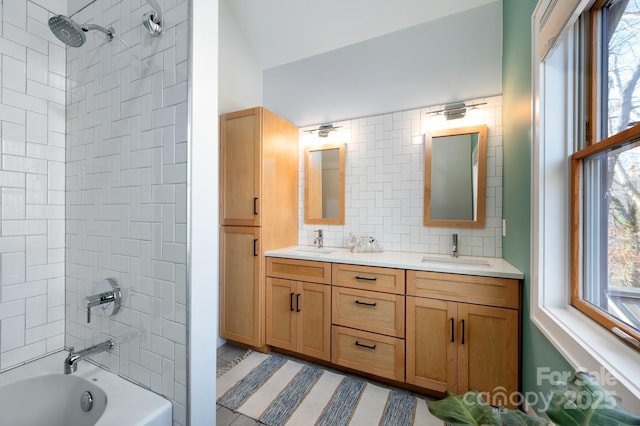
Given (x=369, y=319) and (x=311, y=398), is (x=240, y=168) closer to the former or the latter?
(x=369, y=319)

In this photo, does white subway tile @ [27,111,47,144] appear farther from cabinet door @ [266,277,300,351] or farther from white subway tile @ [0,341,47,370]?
cabinet door @ [266,277,300,351]

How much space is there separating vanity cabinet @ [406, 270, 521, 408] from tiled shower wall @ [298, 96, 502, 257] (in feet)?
2.15

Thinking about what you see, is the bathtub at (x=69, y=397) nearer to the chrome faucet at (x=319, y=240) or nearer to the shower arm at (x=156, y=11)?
the shower arm at (x=156, y=11)

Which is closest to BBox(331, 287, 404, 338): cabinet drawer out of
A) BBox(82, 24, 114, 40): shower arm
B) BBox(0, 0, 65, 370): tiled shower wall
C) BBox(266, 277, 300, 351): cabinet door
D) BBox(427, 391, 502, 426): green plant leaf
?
BBox(266, 277, 300, 351): cabinet door

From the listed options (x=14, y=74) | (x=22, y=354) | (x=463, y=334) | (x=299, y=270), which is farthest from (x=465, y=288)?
(x=14, y=74)

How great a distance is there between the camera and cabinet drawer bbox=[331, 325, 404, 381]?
1.86 m

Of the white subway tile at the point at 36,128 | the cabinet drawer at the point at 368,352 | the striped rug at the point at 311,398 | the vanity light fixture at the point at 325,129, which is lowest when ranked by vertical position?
the striped rug at the point at 311,398

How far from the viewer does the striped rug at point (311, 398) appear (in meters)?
1.61

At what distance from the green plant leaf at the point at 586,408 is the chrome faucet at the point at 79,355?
1.66 m

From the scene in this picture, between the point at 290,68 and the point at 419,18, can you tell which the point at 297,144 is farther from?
the point at 419,18

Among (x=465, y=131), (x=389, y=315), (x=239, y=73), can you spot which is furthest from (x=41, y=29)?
(x=465, y=131)

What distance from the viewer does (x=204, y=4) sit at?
106 centimetres

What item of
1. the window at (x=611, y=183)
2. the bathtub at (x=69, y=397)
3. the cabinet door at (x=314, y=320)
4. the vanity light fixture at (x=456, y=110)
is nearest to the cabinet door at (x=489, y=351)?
the window at (x=611, y=183)

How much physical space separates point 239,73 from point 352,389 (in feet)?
9.86
